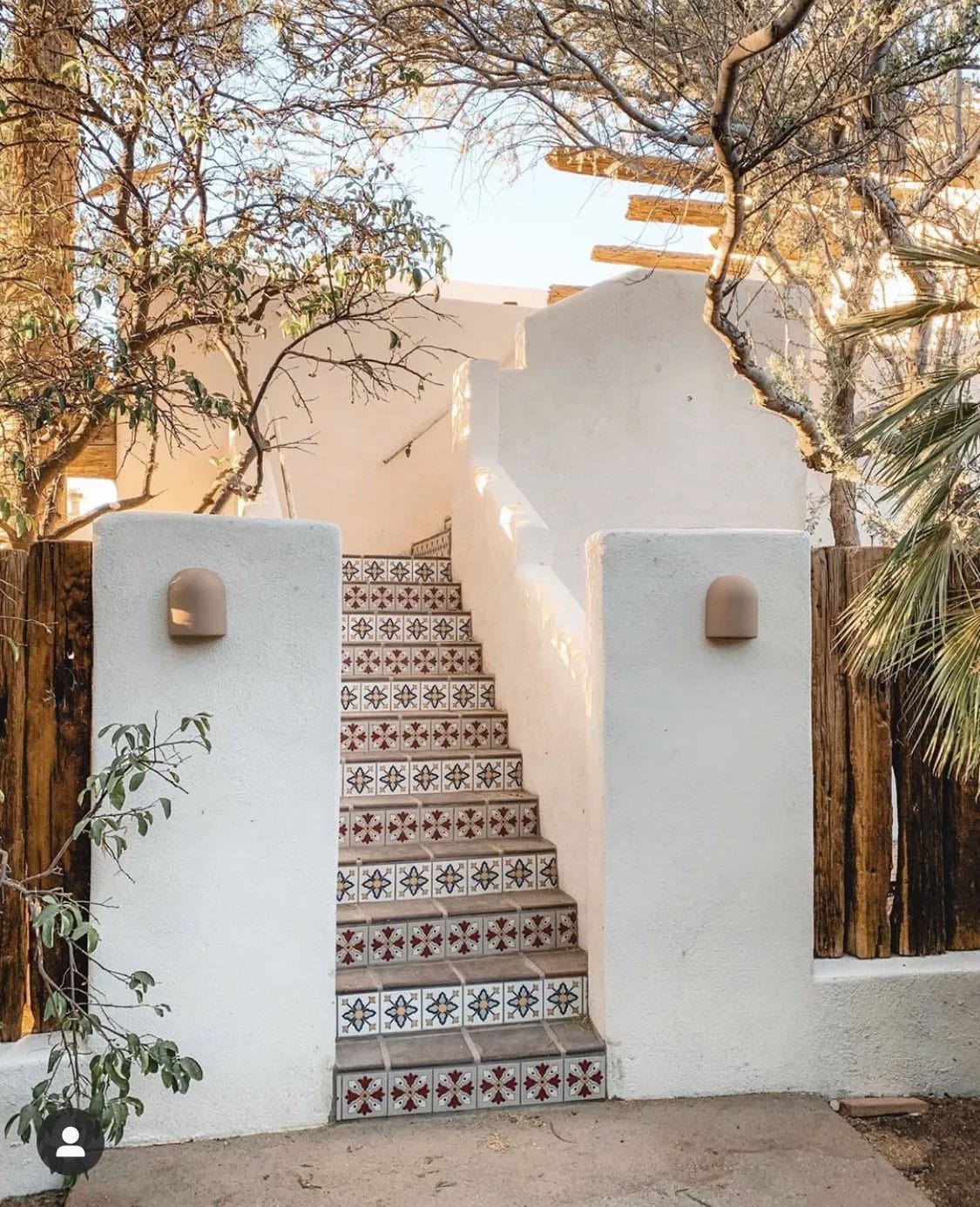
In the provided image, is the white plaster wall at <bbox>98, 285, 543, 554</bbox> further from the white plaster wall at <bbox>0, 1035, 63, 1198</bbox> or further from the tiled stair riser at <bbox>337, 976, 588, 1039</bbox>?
the white plaster wall at <bbox>0, 1035, 63, 1198</bbox>

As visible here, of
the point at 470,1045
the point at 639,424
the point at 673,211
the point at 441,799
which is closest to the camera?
the point at 470,1045

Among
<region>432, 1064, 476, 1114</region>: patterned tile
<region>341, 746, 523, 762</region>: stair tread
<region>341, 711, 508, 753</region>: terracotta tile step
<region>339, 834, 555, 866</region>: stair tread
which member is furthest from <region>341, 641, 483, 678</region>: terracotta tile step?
<region>432, 1064, 476, 1114</region>: patterned tile

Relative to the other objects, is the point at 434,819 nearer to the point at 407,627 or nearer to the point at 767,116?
the point at 407,627

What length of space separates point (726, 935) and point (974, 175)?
220 inches

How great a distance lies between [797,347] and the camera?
8.16 meters

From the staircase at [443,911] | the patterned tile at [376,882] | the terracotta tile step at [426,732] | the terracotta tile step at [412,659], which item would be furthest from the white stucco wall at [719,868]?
the terracotta tile step at [412,659]

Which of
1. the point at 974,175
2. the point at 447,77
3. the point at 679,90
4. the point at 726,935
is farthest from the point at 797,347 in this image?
the point at 726,935

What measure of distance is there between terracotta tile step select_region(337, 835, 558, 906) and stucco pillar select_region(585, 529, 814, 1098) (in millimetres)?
800

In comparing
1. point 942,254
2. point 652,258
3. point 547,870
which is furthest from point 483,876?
point 652,258

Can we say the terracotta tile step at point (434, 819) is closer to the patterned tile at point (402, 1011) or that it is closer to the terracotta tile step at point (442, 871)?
the terracotta tile step at point (442, 871)

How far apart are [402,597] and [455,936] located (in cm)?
309

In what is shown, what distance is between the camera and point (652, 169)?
6.33 m

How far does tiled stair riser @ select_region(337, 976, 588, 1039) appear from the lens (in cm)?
425

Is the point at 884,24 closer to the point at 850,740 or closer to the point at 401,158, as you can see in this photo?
the point at 401,158
